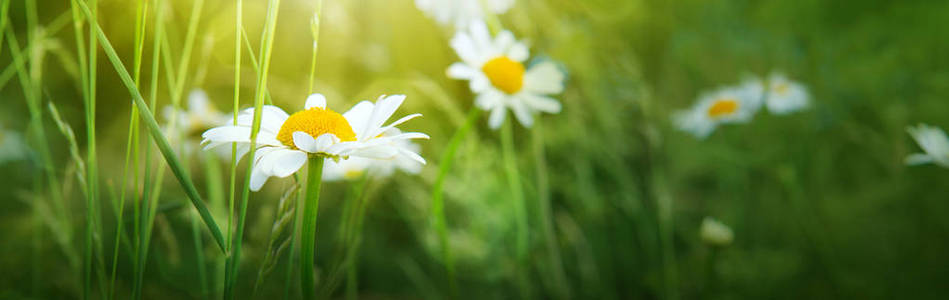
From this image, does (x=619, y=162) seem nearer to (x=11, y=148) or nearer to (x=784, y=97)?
(x=784, y=97)

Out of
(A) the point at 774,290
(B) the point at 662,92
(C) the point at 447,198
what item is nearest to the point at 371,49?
(C) the point at 447,198

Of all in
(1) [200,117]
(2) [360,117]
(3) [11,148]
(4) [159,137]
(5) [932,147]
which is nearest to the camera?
(4) [159,137]

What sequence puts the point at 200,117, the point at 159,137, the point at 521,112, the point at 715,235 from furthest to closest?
the point at 200,117
the point at 715,235
the point at 521,112
the point at 159,137

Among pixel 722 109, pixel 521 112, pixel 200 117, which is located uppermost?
pixel 722 109

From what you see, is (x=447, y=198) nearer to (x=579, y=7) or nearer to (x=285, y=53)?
(x=579, y=7)

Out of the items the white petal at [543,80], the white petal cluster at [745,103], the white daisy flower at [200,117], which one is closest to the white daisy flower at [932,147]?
the white petal at [543,80]

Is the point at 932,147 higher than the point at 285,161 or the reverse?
higher

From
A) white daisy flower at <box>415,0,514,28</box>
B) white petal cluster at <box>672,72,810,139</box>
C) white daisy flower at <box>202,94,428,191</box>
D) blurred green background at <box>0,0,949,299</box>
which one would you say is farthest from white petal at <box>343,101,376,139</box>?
white petal cluster at <box>672,72,810,139</box>

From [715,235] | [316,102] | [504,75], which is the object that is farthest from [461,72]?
[715,235]
